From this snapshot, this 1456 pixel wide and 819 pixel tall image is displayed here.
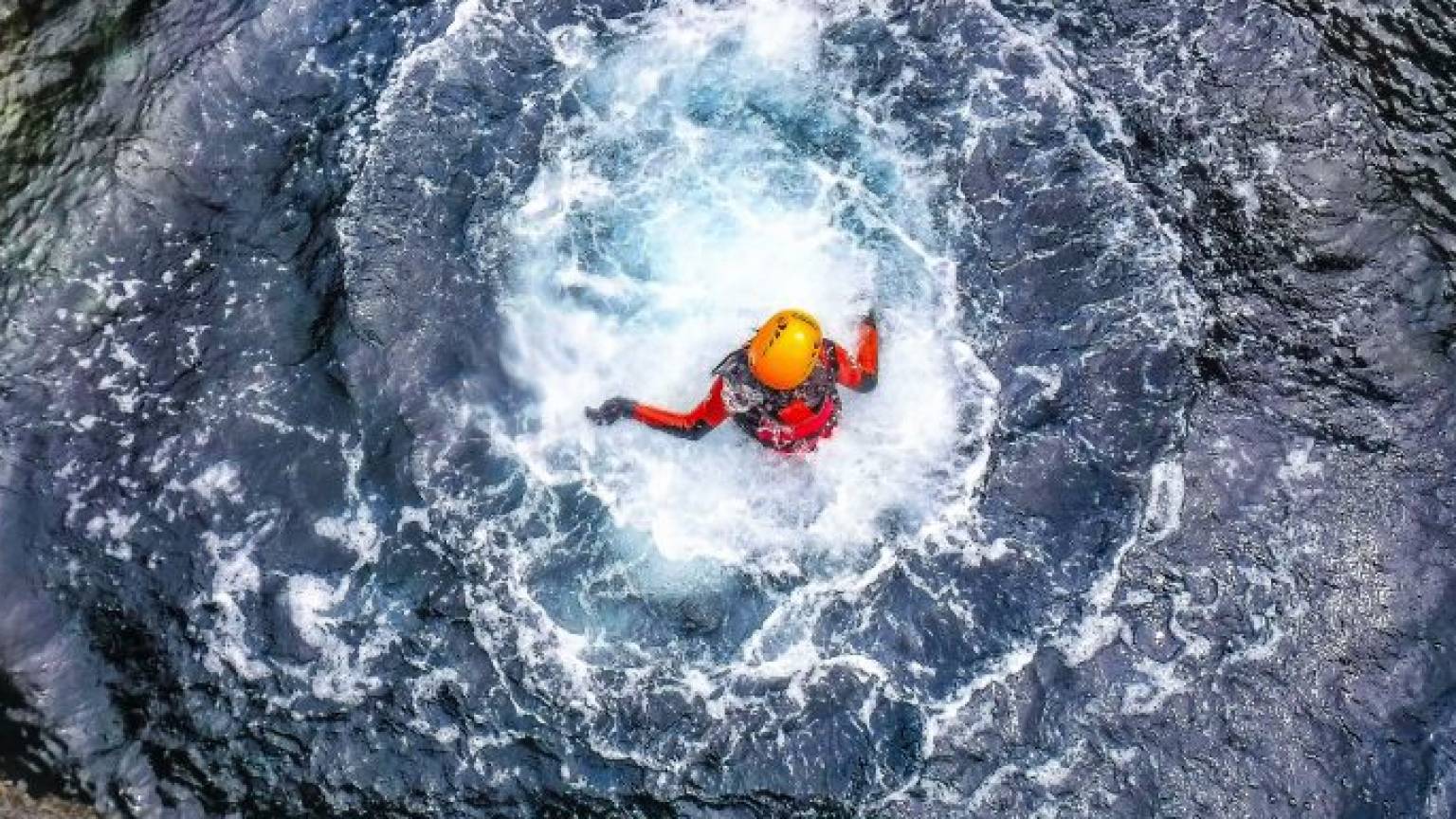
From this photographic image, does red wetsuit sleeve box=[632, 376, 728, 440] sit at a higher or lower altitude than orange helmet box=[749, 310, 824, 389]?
lower

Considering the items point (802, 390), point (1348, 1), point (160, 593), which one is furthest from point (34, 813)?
point (1348, 1)

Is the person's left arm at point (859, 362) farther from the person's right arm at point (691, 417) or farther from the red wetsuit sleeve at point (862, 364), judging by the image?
the person's right arm at point (691, 417)

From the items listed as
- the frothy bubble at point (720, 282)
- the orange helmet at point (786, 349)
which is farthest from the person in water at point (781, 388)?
the frothy bubble at point (720, 282)

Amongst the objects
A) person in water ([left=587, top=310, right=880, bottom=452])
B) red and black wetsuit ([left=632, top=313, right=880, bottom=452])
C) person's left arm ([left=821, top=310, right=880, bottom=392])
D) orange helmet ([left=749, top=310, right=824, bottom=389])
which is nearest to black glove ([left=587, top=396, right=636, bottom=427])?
person in water ([left=587, top=310, right=880, bottom=452])

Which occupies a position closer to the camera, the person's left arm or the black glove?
the person's left arm

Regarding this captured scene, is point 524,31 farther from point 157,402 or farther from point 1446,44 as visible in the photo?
point 1446,44

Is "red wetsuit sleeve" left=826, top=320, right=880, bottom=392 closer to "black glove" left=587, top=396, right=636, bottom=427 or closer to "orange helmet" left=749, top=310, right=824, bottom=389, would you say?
"orange helmet" left=749, top=310, right=824, bottom=389

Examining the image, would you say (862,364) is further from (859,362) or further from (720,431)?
(720,431)

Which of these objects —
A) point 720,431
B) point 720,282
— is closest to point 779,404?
point 720,431
